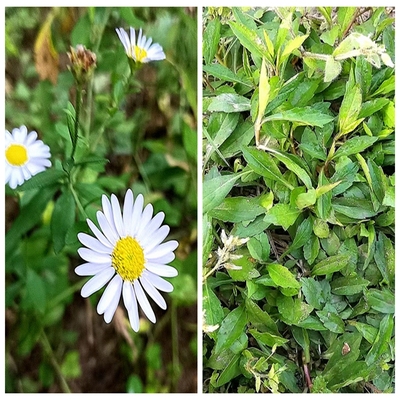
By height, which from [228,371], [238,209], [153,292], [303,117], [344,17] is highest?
[344,17]

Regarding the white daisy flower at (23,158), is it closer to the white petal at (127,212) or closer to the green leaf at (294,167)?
the white petal at (127,212)

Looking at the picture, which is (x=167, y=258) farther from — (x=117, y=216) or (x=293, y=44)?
(x=293, y=44)

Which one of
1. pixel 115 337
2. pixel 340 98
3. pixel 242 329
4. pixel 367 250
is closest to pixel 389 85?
pixel 340 98

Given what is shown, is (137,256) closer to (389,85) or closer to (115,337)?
(115,337)

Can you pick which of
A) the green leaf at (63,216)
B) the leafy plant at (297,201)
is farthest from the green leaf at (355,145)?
the green leaf at (63,216)

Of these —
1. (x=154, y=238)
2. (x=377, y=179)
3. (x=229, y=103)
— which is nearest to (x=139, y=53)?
(x=229, y=103)

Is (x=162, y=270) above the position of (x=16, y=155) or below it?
below

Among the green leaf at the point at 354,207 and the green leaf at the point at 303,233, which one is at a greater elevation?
the green leaf at the point at 354,207
